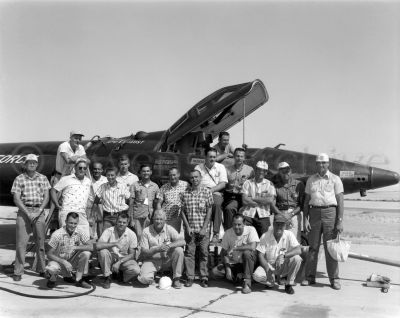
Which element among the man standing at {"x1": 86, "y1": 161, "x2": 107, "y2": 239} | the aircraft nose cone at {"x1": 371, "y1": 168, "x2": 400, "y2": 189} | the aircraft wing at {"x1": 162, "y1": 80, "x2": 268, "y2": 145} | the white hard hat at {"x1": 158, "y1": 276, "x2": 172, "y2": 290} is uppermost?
the aircraft wing at {"x1": 162, "y1": 80, "x2": 268, "y2": 145}

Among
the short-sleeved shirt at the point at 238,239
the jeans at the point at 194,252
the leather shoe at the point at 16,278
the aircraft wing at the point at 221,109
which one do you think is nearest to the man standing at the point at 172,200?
the jeans at the point at 194,252

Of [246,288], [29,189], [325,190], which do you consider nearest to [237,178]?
[325,190]

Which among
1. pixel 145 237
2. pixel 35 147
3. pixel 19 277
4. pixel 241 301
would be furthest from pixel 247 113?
pixel 35 147

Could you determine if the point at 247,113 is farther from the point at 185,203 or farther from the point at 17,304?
the point at 17,304

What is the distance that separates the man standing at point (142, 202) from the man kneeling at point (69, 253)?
834 mm

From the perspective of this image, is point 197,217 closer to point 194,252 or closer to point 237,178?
point 194,252

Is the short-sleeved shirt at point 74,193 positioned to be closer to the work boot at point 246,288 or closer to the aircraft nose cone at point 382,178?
the work boot at point 246,288

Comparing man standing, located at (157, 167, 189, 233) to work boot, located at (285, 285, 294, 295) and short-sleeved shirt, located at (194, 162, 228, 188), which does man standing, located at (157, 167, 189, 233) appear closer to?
short-sleeved shirt, located at (194, 162, 228, 188)

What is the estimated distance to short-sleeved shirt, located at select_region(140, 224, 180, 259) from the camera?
21.5 ft

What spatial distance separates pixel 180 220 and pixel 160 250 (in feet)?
2.41

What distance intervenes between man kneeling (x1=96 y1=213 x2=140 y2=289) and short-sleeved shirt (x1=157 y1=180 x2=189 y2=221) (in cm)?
62

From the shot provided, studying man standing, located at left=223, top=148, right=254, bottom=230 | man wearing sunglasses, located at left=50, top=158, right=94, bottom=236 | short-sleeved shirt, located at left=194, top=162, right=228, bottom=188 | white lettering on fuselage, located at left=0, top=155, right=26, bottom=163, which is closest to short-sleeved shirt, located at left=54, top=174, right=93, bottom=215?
man wearing sunglasses, located at left=50, top=158, right=94, bottom=236

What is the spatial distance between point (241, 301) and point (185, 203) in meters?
1.69

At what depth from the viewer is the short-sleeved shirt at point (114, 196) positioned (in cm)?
693
